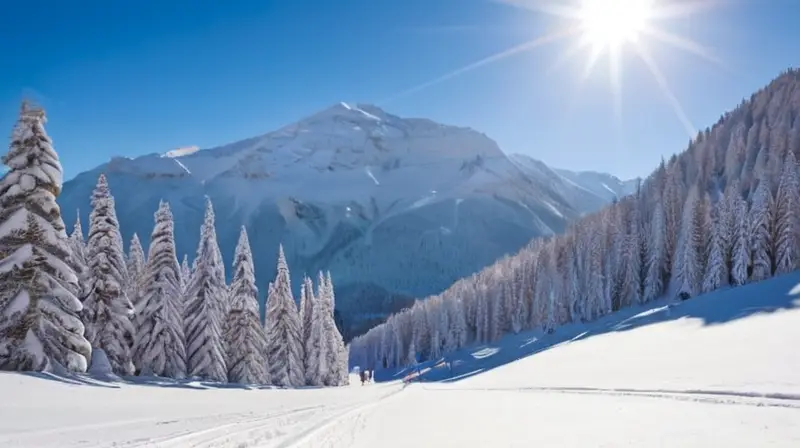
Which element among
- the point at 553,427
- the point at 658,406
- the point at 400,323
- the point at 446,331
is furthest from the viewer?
the point at 400,323

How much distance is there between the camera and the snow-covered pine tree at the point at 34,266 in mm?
19469

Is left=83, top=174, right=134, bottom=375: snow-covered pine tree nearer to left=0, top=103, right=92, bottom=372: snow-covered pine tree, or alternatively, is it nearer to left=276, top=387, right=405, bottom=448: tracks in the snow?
left=0, top=103, right=92, bottom=372: snow-covered pine tree

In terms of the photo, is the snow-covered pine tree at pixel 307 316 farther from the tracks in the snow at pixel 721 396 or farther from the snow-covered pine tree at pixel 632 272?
the snow-covered pine tree at pixel 632 272

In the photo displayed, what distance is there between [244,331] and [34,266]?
17.8 meters

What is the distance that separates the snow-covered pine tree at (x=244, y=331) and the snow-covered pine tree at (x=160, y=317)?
5.45 metres

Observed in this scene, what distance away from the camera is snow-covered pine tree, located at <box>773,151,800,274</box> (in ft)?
198

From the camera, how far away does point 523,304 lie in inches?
4008

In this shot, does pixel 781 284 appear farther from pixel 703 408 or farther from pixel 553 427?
pixel 553 427

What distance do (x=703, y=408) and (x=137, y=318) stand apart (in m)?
28.7

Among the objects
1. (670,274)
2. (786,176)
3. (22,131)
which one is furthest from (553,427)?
(670,274)

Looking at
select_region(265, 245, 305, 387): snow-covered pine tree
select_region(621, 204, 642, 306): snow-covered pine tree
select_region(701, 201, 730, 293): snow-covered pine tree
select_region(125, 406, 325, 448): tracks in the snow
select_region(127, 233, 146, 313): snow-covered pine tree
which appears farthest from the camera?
select_region(621, 204, 642, 306): snow-covered pine tree

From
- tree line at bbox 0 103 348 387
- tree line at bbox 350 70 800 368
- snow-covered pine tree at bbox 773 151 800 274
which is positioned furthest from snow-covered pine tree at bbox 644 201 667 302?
tree line at bbox 0 103 348 387

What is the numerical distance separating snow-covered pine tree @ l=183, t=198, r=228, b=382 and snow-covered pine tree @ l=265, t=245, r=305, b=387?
9.13 meters

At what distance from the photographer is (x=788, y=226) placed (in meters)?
61.0
